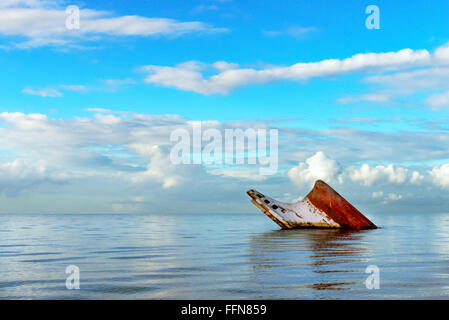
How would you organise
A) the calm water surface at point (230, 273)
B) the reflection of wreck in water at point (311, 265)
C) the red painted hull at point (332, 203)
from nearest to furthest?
the calm water surface at point (230, 273) < the reflection of wreck in water at point (311, 265) < the red painted hull at point (332, 203)

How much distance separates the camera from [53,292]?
25.9ft

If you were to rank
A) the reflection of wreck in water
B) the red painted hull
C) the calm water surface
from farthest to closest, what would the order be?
the red painted hull < the reflection of wreck in water < the calm water surface

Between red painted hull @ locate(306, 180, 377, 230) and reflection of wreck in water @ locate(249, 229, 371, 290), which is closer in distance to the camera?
reflection of wreck in water @ locate(249, 229, 371, 290)

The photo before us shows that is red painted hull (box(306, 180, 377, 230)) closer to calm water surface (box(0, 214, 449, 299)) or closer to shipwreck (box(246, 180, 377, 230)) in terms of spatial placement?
shipwreck (box(246, 180, 377, 230))

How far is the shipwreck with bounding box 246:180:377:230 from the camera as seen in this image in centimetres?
2550

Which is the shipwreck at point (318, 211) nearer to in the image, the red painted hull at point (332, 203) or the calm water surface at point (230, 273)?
the red painted hull at point (332, 203)

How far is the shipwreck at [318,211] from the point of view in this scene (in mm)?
25500

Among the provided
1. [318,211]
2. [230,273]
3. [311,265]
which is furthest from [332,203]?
[230,273]

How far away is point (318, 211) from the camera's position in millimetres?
25688

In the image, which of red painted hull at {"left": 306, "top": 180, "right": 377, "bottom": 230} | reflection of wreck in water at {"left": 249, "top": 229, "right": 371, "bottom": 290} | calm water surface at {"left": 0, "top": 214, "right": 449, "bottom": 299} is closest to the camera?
calm water surface at {"left": 0, "top": 214, "right": 449, "bottom": 299}

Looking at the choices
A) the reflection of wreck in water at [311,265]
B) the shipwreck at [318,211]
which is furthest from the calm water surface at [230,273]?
the shipwreck at [318,211]

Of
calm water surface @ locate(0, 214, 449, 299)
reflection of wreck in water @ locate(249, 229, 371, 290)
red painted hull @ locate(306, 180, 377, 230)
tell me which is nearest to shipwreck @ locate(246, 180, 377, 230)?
red painted hull @ locate(306, 180, 377, 230)
